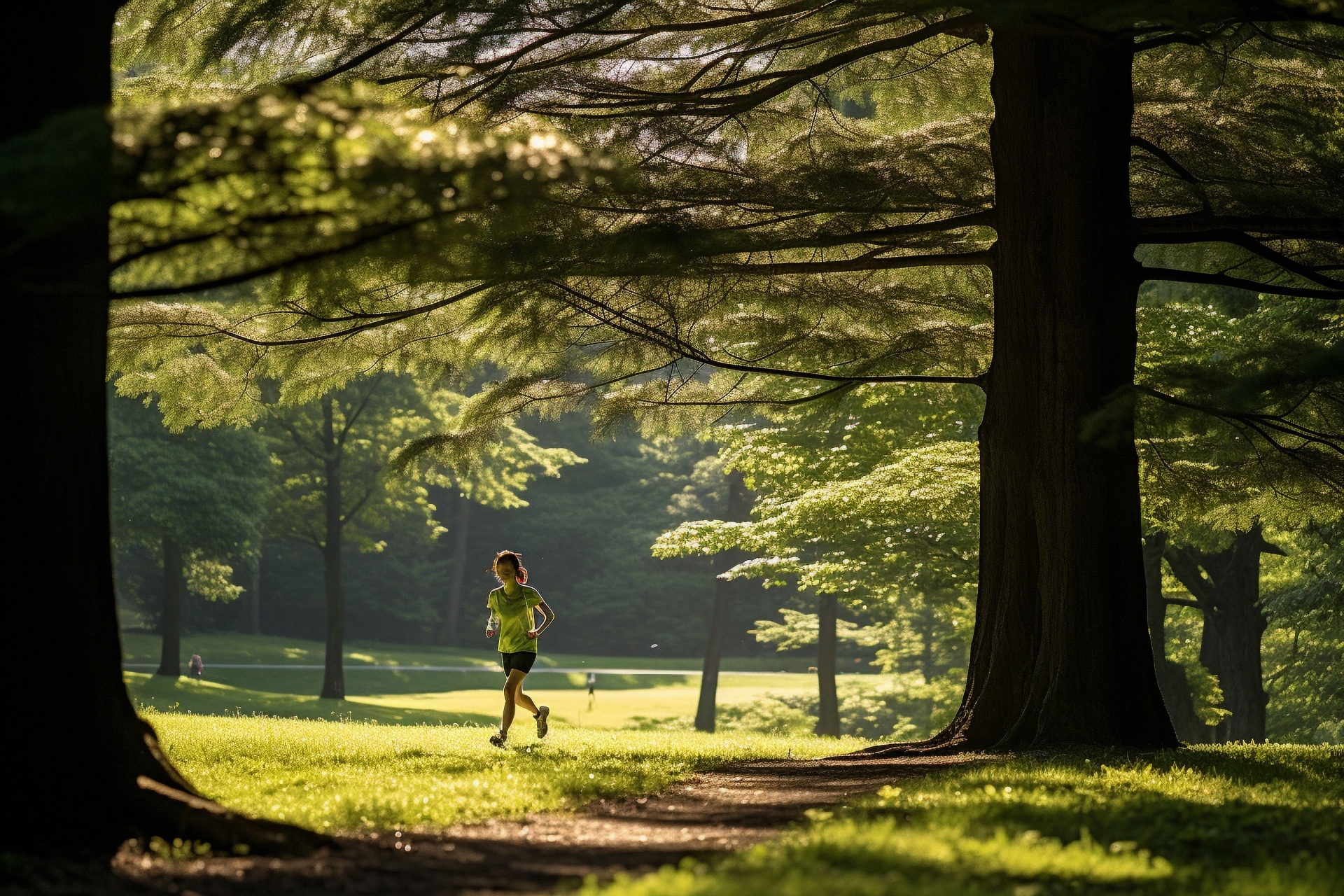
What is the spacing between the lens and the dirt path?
4219 millimetres

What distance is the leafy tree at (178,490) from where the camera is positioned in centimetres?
2919

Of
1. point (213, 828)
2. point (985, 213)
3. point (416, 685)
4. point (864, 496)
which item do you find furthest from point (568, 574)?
point (213, 828)

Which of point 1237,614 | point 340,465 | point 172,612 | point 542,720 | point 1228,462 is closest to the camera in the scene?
point 542,720

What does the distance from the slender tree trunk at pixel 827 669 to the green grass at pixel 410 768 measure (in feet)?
53.4

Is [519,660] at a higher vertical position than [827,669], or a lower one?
higher

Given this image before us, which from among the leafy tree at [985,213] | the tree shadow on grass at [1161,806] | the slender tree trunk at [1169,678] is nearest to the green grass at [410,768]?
the tree shadow on grass at [1161,806]

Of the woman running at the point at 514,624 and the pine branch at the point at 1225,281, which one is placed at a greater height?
the pine branch at the point at 1225,281

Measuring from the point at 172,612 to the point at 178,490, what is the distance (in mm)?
4220

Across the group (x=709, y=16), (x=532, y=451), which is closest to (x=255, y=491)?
(x=532, y=451)

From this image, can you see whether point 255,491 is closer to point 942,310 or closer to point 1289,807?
point 942,310

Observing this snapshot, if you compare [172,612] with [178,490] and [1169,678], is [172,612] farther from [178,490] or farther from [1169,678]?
[1169,678]

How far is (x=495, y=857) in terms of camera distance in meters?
4.94

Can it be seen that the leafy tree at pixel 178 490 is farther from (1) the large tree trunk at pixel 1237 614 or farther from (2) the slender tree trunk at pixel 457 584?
(2) the slender tree trunk at pixel 457 584

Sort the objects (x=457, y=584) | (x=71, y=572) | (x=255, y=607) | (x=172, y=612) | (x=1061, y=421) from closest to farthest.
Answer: (x=71, y=572) < (x=1061, y=421) < (x=172, y=612) < (x=255, y=607) < (x=457, y=584)
